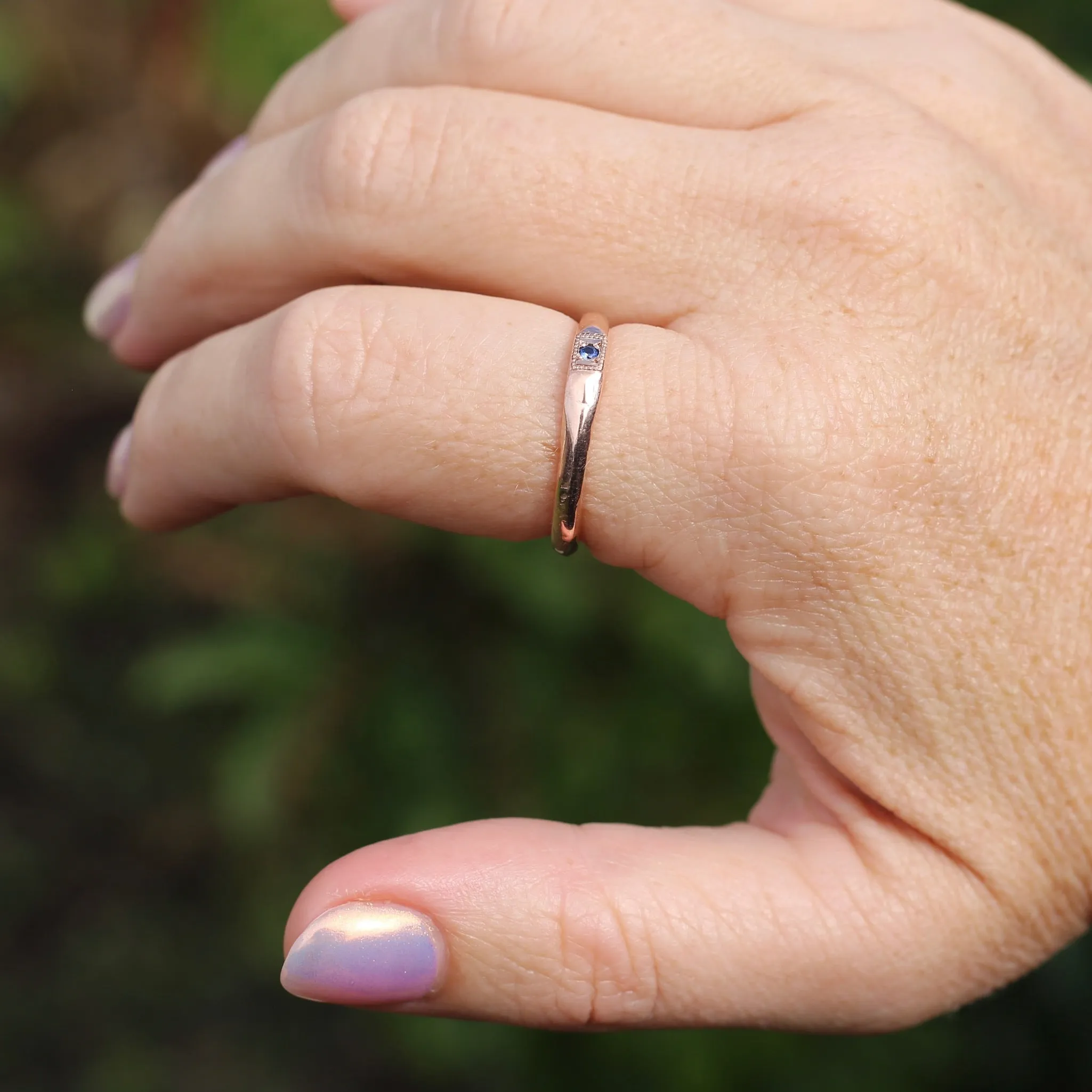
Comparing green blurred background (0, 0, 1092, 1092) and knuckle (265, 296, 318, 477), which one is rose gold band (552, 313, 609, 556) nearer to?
knuckle (265, 296, 318, 477)

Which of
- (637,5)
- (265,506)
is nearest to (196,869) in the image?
(265,506)

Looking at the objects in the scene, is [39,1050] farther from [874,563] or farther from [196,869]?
[874,563]

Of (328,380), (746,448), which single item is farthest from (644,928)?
(328,380)

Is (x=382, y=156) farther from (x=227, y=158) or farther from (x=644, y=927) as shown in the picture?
(x=644, y=927)

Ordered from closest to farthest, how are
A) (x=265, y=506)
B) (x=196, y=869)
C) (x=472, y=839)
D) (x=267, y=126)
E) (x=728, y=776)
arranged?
Answer: (x=472, y=839), (x=267, y=126), (x=728, y=776), (x=265, y=506), (x=196, y=869)

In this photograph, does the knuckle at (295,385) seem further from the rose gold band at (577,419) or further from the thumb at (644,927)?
the thumb at (644,927)

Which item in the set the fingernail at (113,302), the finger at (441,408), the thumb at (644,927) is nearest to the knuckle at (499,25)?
the finger at (441,408)
